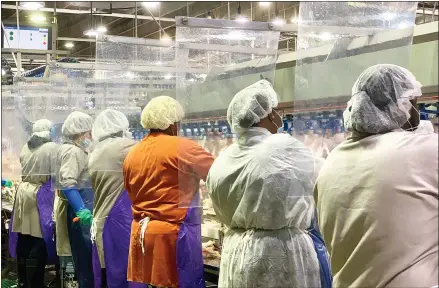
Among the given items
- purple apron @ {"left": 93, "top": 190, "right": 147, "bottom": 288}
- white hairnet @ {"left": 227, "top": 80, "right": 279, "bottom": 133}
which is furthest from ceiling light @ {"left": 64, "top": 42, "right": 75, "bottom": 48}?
white hairnet @ {"left": 227, "top": 80, "right": 279, "bottom": 133}

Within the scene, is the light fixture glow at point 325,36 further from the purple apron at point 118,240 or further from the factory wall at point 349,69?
the purple apron at point 118,240

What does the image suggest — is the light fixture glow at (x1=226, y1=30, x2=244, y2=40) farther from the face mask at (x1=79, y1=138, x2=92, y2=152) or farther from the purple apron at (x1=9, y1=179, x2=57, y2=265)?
the purple apron at (x1=9, y1=179, x2=57, y2=265)

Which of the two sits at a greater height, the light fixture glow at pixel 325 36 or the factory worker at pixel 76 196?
the light fixture glow at pixel 325 36

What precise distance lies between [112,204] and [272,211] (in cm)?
176

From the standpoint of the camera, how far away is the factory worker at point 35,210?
5.56 meters

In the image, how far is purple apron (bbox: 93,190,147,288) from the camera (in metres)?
4.07

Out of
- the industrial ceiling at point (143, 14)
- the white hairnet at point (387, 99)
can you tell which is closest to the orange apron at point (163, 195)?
the white hairnet at point (387, 99)

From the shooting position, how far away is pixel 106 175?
13.4 ft

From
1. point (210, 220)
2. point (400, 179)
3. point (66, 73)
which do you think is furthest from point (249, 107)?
point (66, 73)

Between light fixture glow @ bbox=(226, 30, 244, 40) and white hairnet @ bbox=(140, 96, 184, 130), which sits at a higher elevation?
light fixture glow @ bbox=(226, 30, 244, 40)

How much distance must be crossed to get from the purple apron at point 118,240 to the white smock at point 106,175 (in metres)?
0.05

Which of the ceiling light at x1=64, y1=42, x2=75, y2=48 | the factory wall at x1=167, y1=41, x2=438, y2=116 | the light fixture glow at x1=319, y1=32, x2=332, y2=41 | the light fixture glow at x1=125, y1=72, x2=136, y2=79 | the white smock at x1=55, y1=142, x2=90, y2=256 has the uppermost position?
the ceiling light at x1=64, y1=42, x2=75, y2=48

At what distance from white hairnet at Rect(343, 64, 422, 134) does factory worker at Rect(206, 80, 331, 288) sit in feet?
1.90

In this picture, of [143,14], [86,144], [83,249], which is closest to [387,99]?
[86,144]
